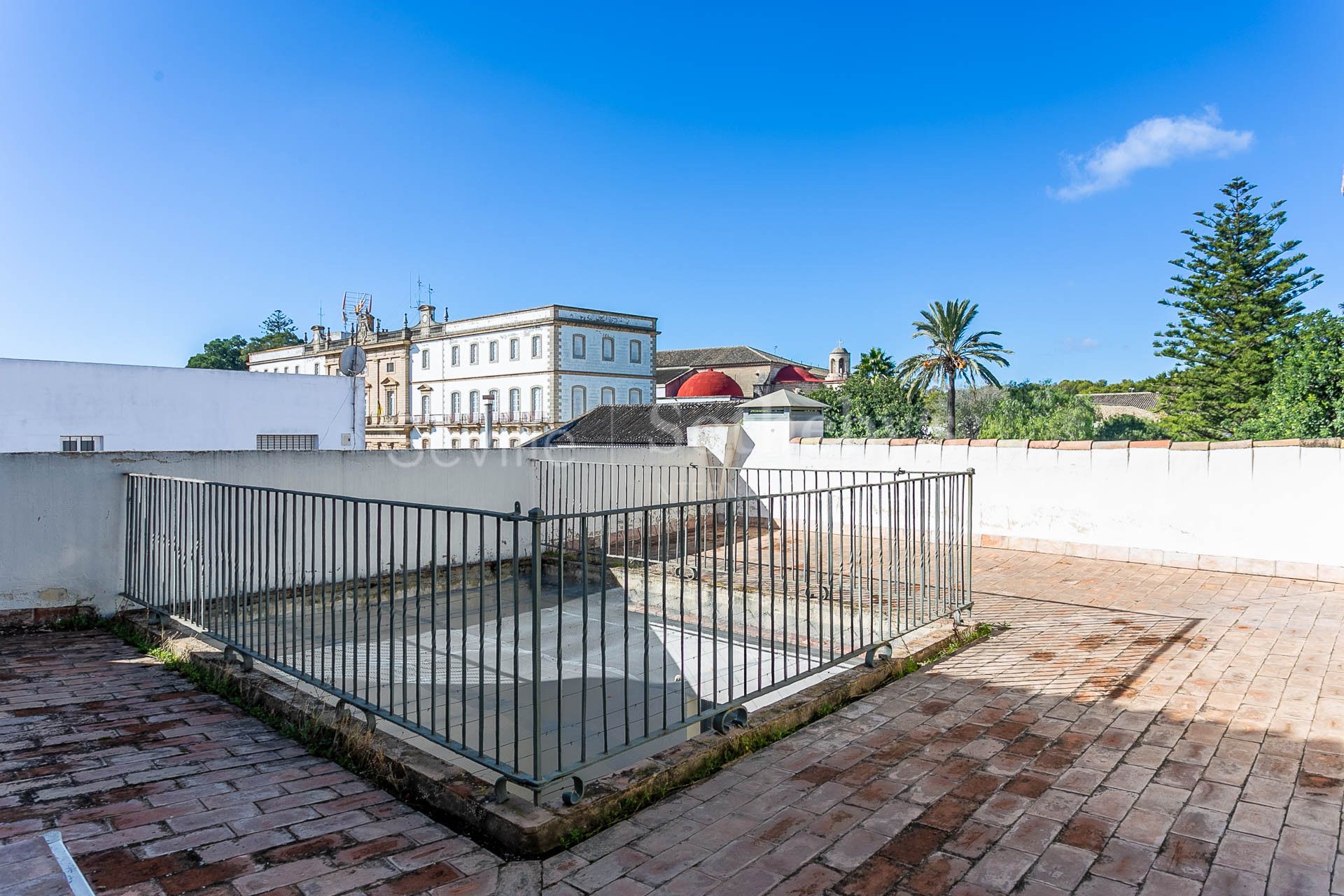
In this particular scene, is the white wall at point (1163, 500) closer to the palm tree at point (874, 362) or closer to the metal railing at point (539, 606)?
the metal railing at point (539, 606)

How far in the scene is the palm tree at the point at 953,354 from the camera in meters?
37.5

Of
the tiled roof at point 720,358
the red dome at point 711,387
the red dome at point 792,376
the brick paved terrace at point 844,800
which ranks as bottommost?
the brick paved terrace at point 844,800

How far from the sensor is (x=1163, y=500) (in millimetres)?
7074

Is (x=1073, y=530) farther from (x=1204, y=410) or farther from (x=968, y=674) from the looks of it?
(x=1204, y=410)

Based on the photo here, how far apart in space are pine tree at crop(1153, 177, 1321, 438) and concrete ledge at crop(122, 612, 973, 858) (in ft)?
106

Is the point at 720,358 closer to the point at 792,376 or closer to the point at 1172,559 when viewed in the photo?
the point at 792,376

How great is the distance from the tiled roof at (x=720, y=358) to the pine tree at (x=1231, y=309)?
34.5 meters

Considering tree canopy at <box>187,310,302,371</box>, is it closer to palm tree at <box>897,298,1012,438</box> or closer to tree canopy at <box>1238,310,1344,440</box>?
palm tree at <box>897,298,1012,438</box>

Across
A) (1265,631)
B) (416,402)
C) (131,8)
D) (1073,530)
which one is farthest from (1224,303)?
(416,402)

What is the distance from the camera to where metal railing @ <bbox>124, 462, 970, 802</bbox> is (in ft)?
8.69

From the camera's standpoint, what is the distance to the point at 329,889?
78.7 inches

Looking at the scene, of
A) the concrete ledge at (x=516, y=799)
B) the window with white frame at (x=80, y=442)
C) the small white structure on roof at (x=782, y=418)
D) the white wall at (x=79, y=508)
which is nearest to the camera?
the concrete ledge at (x=516, y=799)

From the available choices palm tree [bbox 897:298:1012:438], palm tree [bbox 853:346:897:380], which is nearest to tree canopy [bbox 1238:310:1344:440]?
palm tree [bbox 897:298:1012:438]

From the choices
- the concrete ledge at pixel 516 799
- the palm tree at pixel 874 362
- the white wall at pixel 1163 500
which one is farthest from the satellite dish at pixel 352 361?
the palm tree at pixel 874 362
